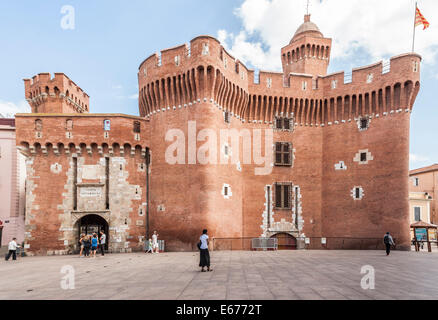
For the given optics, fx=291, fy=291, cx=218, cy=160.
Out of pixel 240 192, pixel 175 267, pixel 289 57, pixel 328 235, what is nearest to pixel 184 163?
pixel 240 192

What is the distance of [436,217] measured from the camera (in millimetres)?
43062

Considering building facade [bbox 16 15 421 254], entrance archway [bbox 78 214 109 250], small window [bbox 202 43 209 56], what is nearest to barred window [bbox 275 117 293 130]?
building facade [bbox 16 15 421 254]

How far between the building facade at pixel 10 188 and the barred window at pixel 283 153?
2730 cm

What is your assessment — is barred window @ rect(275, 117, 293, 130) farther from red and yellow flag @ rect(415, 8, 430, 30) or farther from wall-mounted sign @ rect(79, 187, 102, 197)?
wall-mounted sign @ rect(79, 187, 102, 197)

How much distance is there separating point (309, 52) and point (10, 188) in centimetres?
3624

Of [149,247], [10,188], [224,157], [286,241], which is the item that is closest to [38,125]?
[10,188]

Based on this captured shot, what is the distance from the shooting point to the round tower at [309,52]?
111 ft

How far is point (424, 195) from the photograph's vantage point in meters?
41.5

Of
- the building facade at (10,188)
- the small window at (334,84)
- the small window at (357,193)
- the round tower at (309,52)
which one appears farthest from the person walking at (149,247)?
the round tower at (309,52)

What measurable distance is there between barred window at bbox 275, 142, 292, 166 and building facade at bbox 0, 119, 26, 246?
89.6 ft

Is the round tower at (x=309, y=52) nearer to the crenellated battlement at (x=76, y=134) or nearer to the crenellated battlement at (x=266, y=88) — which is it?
the crenellated battlement at (x=266, y=88)

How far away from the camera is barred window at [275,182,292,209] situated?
1053 inches

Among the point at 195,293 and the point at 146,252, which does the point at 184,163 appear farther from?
the point at 195,293

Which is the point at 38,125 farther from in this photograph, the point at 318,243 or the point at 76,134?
the point at 318,243
